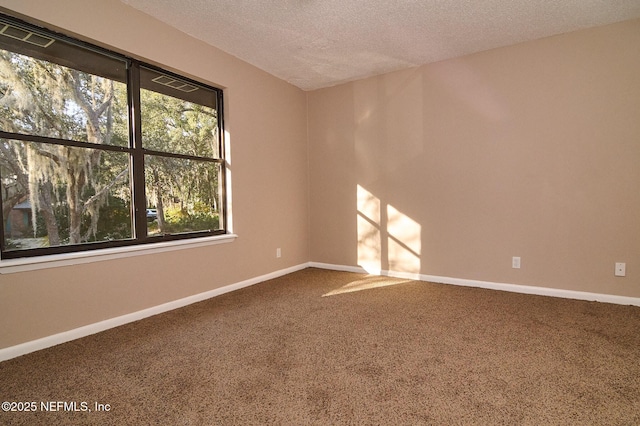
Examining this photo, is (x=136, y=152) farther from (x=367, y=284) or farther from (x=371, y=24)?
(x=367, y=284)

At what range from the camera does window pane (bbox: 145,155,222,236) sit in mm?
2936

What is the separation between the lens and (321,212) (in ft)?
15.2

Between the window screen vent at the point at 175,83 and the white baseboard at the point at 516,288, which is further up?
the window screen vent at the point at 175,83

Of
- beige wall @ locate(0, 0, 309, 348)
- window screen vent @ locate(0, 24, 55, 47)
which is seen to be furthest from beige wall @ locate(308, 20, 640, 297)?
window screen vent @ locate(0, 24, 55, 47)

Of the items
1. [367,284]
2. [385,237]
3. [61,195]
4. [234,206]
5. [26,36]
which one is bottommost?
[367,284]

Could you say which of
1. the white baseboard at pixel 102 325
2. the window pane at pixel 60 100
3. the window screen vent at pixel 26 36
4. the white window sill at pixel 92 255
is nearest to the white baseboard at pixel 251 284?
the white baseboard at pixel 102 325

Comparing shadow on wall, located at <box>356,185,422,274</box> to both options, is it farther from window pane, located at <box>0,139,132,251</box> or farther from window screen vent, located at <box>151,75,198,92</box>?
window pane, located at <box>0,139,132,251</box>

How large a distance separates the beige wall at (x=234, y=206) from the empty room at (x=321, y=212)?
2 centimetres

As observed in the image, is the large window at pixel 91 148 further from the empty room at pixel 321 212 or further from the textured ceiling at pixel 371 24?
the textured ceiling at pixel 371 24

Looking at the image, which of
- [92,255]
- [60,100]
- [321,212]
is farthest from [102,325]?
[321,212]

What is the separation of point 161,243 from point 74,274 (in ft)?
2.26

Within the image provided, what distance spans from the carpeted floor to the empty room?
18 mm

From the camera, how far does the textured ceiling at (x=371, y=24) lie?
260cm

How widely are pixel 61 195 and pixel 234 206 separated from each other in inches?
61.8
